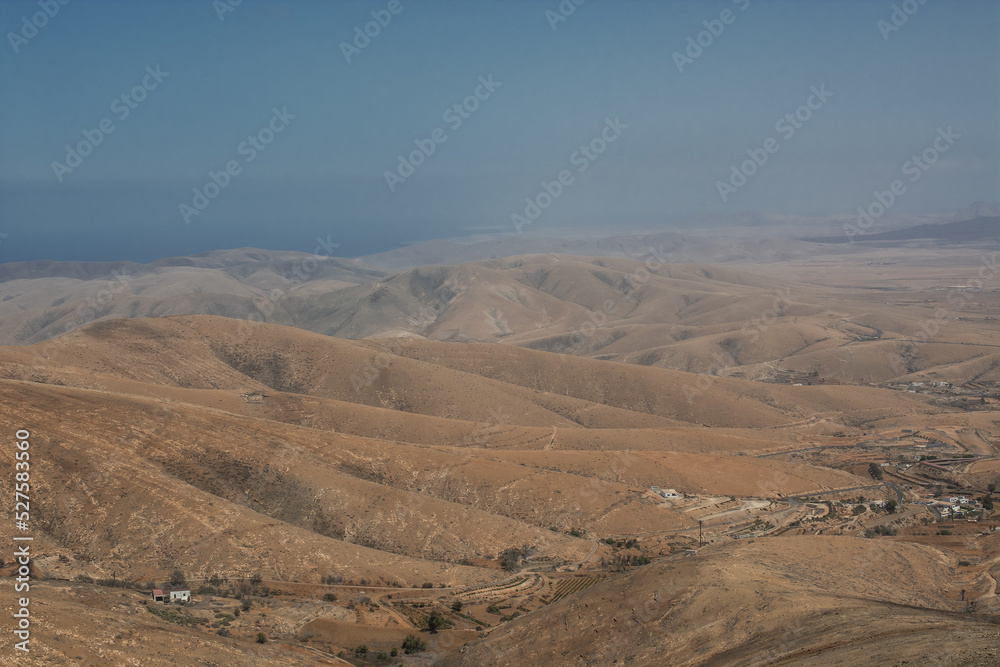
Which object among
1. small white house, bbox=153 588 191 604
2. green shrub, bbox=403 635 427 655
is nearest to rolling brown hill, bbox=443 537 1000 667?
green shrub, bbox=403 635 427 655

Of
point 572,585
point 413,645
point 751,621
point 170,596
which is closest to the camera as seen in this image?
point 751,621

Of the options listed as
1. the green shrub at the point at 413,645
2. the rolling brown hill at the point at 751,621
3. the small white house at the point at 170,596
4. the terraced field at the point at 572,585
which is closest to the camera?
the rolling brown hill at the point at 751,621

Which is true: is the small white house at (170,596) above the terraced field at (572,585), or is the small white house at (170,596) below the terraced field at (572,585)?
above

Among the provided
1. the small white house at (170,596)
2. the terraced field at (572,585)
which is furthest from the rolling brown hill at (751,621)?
the small white house at (170,596)

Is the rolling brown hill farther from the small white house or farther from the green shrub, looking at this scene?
the small white house

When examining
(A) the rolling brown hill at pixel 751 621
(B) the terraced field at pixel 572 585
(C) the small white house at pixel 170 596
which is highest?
(C) the small white house at pixel 170 596

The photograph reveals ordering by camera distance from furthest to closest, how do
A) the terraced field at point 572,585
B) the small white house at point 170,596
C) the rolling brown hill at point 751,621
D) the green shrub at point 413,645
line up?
the terraced field at point 572,585 → the small white house at point 170,596 → the green shrub at point 413,645 → the rolling brown hill at point 751,621

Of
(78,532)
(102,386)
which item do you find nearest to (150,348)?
(102,386)

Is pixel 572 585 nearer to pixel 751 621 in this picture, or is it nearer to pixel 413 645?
pixel 413 645

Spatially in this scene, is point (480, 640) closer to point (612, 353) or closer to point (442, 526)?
point (442, 526)

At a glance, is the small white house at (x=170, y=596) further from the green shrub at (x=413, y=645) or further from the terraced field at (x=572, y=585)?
the terraced field at (x=572, y=585)

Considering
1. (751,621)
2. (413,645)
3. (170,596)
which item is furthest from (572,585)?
(170,596)
